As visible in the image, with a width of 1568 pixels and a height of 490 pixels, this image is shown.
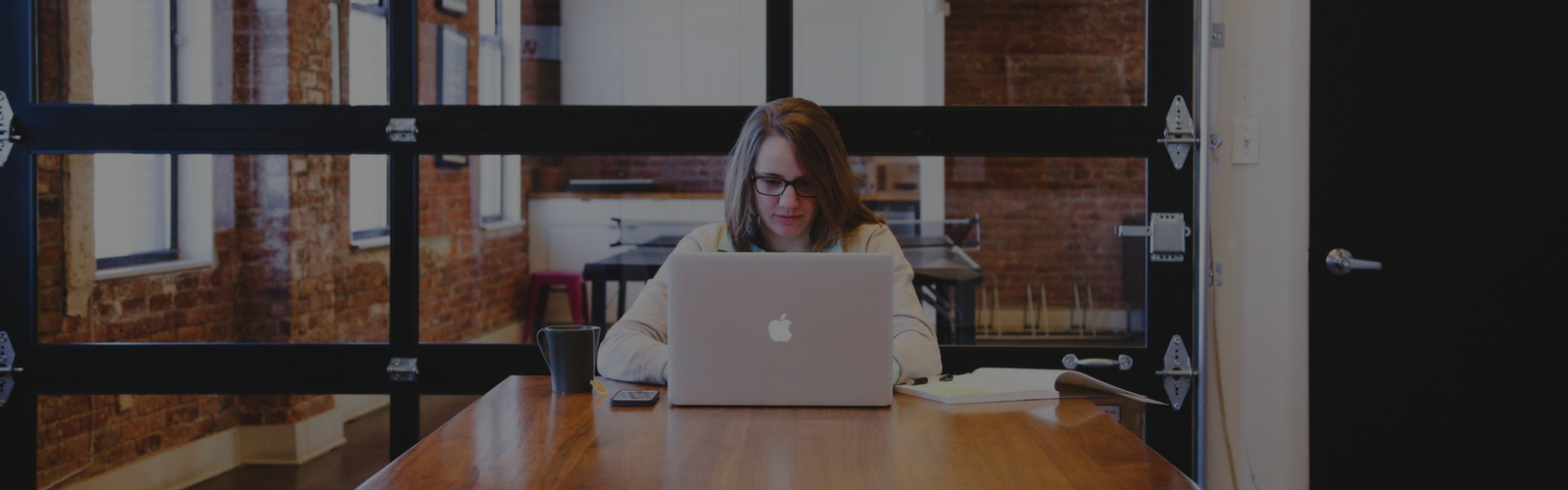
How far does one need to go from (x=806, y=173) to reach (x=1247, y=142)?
1.20 meters

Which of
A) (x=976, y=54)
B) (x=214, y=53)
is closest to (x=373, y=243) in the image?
(x=214, y=53)

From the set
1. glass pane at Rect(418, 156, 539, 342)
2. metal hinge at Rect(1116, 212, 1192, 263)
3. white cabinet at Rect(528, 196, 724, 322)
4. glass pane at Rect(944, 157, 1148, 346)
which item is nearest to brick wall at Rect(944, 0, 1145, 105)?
glass pane at Rect(944, 157, 1148, 346)

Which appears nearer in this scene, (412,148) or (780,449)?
(780,449)

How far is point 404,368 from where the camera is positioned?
2.75 meters

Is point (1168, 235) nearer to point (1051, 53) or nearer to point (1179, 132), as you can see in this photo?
point (1179, 132)

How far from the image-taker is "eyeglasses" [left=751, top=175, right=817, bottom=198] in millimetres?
2129

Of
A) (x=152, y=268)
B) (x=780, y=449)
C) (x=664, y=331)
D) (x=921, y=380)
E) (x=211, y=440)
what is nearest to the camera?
(x=780, y=449)

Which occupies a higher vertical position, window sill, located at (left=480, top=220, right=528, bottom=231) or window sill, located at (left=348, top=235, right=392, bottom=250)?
window sill, located at (left=480, top=220, right=528, bottom=231)

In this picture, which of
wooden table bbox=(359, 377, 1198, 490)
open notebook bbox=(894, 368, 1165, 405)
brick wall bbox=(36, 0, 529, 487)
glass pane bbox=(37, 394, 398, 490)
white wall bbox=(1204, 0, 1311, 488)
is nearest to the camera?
wooden table bbox=(359, 377, 1198, 490)

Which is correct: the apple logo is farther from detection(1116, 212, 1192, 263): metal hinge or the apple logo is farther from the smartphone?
detection(1116, 212, 1192, 263): metal hinge

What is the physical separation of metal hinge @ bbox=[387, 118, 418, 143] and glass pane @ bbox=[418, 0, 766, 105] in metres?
0.07
